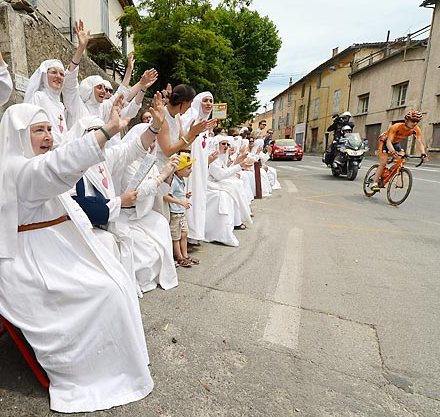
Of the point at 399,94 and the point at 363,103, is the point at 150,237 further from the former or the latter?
the point at 363,103

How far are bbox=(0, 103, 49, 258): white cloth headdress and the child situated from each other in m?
1.77

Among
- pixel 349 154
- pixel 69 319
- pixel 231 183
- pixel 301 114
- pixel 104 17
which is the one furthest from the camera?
pixel 301 114

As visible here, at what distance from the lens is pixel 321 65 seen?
35531mm

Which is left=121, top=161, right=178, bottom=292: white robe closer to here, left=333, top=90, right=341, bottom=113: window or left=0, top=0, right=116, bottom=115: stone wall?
left=0, top=0, right=116, bottom=115: stone wall

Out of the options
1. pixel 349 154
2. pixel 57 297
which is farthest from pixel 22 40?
pixel 349 154

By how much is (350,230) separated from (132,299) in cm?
411

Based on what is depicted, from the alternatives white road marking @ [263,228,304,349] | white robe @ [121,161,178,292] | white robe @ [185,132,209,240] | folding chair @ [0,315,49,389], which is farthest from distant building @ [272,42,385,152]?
folding chair @ [0,315,49,389]

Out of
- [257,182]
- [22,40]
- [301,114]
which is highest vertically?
[301,114]

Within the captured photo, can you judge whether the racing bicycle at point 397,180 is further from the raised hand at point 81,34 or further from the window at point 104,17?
the window at point 104,17

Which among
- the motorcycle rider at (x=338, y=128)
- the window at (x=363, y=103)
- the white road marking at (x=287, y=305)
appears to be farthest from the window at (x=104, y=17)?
the window at (x=363, y=103)

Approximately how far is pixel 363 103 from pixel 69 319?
102ft

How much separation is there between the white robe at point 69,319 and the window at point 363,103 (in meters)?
29.9

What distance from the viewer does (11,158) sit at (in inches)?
64.9

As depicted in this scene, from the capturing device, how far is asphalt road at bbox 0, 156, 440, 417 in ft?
5.83
